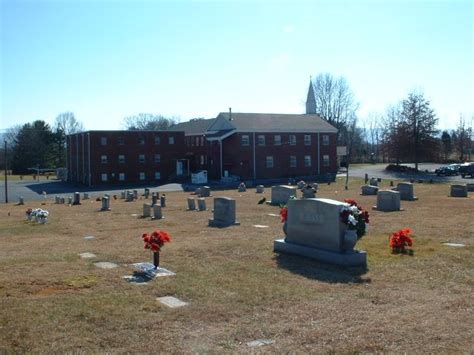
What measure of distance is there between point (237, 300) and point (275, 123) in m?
55.4

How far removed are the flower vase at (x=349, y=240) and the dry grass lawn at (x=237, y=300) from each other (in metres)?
0.66

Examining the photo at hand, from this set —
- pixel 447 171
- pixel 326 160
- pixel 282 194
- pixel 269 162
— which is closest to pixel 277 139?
pixel 269 162

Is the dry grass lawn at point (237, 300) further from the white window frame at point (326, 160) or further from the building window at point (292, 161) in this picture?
the white window frame at point (326, 160)

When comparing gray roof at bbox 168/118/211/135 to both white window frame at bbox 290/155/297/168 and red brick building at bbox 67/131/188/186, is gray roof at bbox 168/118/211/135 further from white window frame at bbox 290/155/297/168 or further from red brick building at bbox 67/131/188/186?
white window frame at bbox 290/155/297/168

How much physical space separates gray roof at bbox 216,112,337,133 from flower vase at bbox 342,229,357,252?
48.1 metres

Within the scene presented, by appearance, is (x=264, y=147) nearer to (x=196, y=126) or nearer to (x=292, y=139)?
(x=292, y=139)

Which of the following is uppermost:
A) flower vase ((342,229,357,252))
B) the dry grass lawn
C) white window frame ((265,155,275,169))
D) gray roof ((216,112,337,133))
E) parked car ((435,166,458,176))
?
gray roof ((216,112,337,133))

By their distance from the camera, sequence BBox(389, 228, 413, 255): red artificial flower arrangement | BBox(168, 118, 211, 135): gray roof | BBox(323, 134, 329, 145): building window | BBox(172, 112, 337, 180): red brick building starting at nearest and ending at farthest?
BBox(389, 228, 413, 255): red artificial flower arrangement → BBox(172, 112, 337, 180): red brick building → BBox(323, 134, 329, 145): building window → BBox(168, 118, 211, 135): gray roof

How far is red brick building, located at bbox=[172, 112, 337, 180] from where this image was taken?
6047 cm

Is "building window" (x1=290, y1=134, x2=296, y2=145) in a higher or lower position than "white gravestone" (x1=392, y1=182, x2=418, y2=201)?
higher

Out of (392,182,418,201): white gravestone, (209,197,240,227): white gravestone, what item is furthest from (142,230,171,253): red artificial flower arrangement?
(392,182,418,201): white gravestone

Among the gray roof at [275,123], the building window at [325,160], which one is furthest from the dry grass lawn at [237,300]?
the building window at [325,160]

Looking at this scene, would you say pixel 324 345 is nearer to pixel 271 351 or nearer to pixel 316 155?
pixel 271 351

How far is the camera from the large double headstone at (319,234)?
1221 cm
